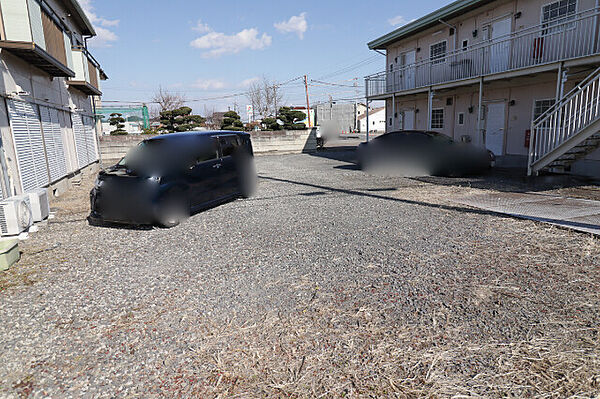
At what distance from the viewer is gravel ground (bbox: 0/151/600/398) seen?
2311mm

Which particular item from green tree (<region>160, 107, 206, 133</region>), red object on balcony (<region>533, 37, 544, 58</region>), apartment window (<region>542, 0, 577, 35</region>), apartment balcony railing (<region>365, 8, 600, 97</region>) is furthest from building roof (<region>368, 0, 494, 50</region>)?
green tree (<region>160, 107, 206, 133</region>)

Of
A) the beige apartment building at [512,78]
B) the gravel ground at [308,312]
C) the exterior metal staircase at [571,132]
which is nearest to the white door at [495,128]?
the beige apartment building at [512,78]

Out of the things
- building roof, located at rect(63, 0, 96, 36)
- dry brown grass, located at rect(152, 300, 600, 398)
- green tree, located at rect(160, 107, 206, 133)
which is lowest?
dry brown grass, located at rect(152, 300, 600, 398)

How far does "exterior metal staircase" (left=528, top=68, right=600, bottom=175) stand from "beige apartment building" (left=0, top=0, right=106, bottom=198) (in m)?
12.0

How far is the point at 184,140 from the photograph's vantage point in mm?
6859

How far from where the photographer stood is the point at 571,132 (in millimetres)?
9164

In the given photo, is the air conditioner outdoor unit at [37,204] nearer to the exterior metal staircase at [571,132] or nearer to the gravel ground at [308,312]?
the gravel ground at [308,312]

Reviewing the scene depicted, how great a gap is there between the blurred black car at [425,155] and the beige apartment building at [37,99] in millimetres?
9560

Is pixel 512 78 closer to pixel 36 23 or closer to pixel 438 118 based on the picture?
pixel 438 118

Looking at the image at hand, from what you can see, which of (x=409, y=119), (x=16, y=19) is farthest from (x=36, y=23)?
(x=409, y=119)

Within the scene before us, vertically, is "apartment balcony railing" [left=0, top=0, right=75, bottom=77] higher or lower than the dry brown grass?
higher

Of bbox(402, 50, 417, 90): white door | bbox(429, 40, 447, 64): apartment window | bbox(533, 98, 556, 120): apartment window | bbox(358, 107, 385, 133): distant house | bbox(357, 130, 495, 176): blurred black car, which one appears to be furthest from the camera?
bbox(358, 107, 385, 133): distant house

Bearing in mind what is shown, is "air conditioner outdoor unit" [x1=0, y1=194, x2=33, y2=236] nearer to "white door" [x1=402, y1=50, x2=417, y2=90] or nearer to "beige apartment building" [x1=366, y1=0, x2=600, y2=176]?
"beige apartment building" [x1=366, y1=0, x2=600, y2=176]

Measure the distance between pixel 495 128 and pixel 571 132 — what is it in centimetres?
462
